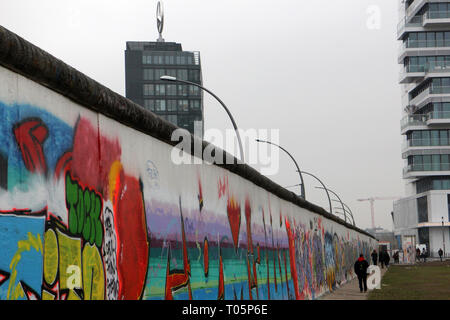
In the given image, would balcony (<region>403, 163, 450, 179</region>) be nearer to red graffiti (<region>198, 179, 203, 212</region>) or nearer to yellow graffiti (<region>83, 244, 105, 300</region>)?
red graffiti (<region>198, 179, 203, 212</region>)

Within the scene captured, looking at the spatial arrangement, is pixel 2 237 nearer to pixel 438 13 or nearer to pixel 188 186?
pixel 188 186

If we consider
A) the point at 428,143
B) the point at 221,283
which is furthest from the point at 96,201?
the point at 428,143

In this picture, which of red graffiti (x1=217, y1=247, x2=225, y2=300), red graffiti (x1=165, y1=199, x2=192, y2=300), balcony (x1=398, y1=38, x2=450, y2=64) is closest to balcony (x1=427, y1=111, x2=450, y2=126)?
balcony (x1=398, y1=38, x2=450, y2=64)

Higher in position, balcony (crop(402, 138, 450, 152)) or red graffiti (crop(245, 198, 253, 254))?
balcony (crop(402, 138, 450, 152))

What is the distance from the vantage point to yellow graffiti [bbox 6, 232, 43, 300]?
4.29 m

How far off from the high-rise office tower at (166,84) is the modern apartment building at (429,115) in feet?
163

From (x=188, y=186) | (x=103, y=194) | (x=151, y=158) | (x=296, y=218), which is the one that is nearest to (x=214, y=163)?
(x=188, y=186)

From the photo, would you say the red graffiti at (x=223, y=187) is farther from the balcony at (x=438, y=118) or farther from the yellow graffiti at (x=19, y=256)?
the balcony at (x=438, y=118)

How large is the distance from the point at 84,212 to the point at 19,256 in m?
1.02

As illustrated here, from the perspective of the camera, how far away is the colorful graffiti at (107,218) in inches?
178

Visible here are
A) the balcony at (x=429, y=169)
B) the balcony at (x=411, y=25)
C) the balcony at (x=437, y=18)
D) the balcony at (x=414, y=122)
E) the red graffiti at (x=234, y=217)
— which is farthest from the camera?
the balcony at (x=414, y=122)

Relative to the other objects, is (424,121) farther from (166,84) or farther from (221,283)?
(221,283)

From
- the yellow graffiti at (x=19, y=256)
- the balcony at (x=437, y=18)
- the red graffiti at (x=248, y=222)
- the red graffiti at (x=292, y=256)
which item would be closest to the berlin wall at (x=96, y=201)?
the yellow graffiti at (x=19, y=256)

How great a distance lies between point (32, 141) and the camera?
4.77 metres
